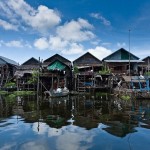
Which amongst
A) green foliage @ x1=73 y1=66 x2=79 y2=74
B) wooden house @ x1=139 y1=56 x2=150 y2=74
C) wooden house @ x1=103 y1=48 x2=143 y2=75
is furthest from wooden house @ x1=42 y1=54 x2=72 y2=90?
wooden house @ x1=139 y1=56 x2=150 y2=74

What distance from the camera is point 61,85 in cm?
3778

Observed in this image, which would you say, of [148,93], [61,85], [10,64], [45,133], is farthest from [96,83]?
[45,133]

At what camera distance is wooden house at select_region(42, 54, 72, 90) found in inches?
1447

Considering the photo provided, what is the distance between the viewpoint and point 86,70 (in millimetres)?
42688

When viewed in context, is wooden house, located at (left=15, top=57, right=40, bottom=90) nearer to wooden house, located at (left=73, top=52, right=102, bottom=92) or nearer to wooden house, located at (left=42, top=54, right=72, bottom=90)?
wooden house, located at (left=42, top=54, right=72, bottom=90)

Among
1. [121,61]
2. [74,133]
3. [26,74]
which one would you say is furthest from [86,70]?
[74,133]

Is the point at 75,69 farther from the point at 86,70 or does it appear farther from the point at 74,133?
the point at 74,133

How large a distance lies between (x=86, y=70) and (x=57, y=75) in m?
7.86

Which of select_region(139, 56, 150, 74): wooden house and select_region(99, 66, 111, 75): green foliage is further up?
select_region(139, 56, 150, 74): wooden house

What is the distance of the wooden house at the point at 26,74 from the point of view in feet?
126

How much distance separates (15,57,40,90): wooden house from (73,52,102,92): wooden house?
734cm

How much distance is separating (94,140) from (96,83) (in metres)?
29.9

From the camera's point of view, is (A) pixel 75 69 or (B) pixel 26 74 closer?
(A) pixel 75 69

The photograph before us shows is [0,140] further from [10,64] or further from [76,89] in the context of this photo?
[10,64]
